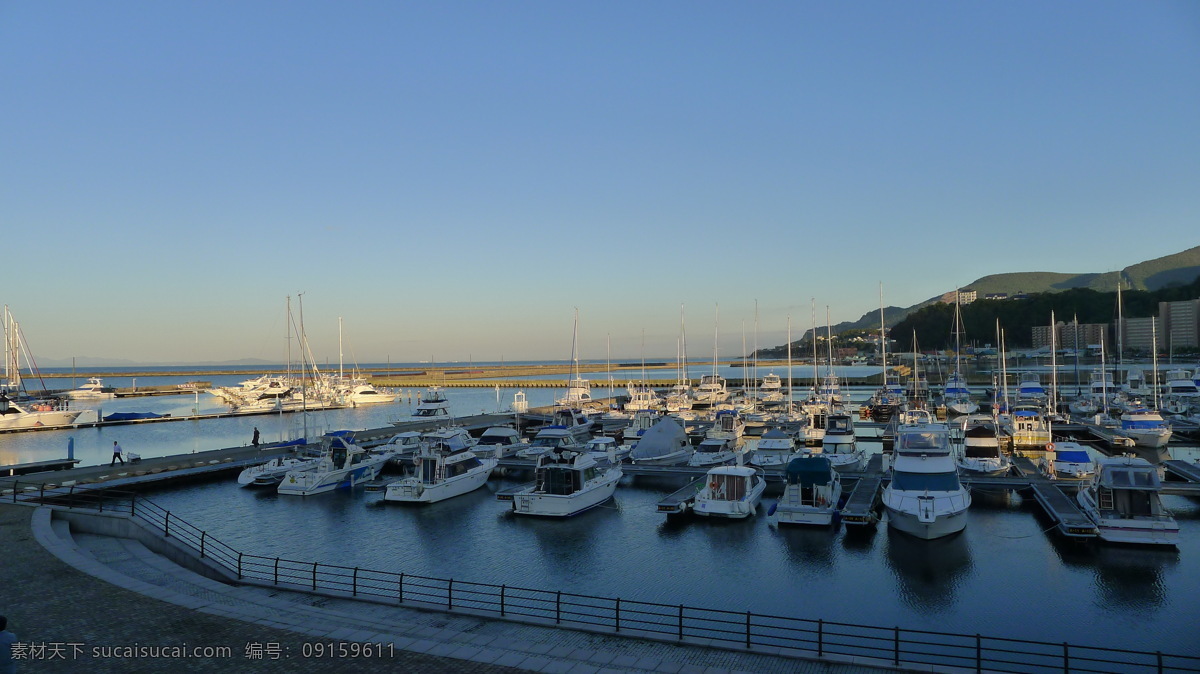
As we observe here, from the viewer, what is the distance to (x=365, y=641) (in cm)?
1170

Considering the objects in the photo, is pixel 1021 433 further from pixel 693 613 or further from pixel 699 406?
pixel 699 406

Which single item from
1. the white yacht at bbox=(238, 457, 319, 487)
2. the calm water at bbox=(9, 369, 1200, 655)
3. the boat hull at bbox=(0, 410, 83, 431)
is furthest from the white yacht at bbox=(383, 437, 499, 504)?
the boat hull at bbox=(0, 410, 83, 431)

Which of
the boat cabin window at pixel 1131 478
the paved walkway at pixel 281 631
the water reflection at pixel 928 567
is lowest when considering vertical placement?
the water reflection at pixel 928 567

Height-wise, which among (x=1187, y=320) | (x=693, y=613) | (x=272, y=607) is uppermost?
(x=1187, y=320)

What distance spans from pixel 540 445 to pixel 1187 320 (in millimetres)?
195069

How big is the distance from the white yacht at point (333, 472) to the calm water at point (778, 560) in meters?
0.80

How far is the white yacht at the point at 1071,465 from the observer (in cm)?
3175

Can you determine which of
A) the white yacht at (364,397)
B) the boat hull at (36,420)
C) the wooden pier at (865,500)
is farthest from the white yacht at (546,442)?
the white yacht at (364,397)

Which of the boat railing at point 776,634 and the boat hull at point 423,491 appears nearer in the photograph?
the boat railing at point 776,634

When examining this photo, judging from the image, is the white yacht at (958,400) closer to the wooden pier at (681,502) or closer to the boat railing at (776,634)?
the wooden pier at (681,502)

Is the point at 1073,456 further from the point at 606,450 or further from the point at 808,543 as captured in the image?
the point at 606,450

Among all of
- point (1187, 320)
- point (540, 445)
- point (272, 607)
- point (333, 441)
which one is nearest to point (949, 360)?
point (1187, 320)

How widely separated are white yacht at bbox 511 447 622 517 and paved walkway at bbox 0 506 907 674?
1335 centimetres

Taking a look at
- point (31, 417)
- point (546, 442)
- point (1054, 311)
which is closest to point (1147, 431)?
point (546, 442)
